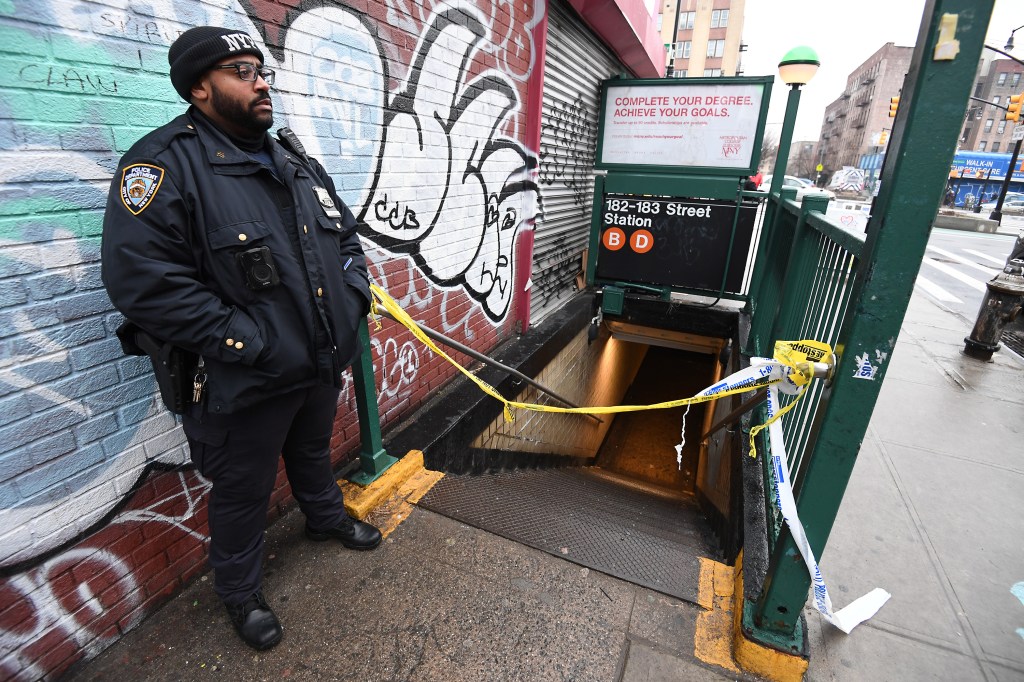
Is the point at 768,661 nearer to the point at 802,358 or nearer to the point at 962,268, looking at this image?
the point at 802,358

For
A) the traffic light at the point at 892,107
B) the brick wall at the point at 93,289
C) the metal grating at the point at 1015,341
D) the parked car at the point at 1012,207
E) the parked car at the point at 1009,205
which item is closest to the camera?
the brick wall at the point at 93,289

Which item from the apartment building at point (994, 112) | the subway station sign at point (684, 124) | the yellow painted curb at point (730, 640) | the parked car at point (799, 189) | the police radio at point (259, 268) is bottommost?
the yellow painted curb at point (730, 640)

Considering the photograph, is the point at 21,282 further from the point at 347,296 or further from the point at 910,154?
the point at 910,154

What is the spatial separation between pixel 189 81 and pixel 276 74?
797mm

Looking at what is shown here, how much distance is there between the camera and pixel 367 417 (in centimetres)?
257

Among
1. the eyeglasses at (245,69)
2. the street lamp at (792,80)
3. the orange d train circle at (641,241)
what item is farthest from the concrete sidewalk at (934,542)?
the eyeglasses at (245,69)

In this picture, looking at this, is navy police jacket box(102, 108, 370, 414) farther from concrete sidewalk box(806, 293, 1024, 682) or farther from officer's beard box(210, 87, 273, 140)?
concrete sidewalk box(806, 293, 1024, 682)

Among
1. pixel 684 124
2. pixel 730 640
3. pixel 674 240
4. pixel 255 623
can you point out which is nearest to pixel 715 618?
pixel 730 640

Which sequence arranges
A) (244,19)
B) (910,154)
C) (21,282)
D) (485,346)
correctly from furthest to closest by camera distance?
1. (485,346)
2. (244,19)
3. (21,282)
4. (910,154)

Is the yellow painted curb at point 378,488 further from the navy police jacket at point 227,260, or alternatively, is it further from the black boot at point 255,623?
the navy police jacket at point 227,260

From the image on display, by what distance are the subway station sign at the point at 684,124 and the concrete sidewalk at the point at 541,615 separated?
12.8ft

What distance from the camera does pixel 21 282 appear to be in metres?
1.50

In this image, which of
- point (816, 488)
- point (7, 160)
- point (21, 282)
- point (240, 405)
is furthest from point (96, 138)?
point (816, 488)

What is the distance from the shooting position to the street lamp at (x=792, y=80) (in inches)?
209
